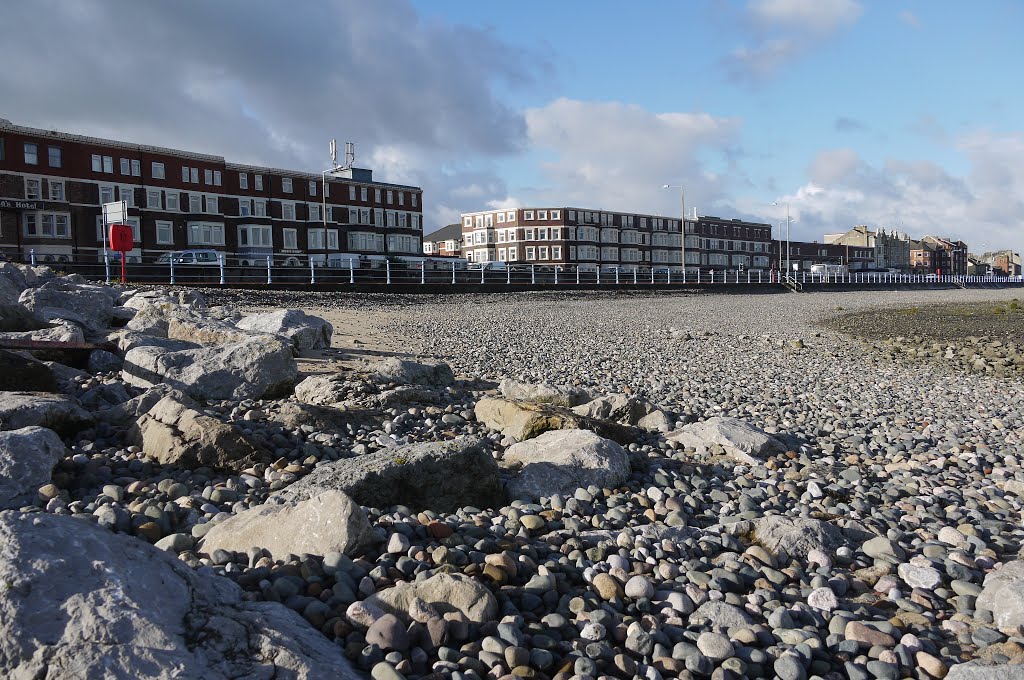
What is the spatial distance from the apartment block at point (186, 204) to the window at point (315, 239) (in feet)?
0.29

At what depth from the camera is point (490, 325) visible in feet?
62.6

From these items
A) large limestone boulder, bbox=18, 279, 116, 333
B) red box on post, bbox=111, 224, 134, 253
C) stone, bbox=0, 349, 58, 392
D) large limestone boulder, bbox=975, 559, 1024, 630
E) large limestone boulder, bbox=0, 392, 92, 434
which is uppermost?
red box on post, bbox=111, 224, 134, 253

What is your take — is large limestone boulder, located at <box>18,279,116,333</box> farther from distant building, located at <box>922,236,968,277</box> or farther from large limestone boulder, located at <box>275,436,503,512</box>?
distant building, located at <box>922,236,968,277</box>

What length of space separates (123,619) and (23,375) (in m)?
4.99

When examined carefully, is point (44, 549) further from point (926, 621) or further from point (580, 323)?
point (580, 323)


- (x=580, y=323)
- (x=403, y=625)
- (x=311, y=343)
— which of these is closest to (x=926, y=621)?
(x=403, y=625)

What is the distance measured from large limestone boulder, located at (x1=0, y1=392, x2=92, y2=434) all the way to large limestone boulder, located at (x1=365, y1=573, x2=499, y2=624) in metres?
3.53

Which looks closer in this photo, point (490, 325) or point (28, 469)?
point (28, 469)

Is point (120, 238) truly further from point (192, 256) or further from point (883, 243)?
point (883, 243)

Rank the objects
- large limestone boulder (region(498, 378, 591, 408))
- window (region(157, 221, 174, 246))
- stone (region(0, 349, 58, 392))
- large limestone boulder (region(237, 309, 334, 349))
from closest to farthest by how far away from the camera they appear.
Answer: stone (region(0, 349, 58, 392))
large limestone boulder (region(498, 378, 591, 408))
large limestone boulder (region(237, 309, 334, 349))
window (region(157, 221, 174, 246))

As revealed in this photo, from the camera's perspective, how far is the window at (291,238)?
61.5 m

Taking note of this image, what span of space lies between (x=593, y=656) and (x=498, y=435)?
12.9ft

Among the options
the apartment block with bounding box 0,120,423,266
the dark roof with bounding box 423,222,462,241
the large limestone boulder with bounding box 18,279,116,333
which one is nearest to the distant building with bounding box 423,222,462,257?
the dark roof with bounding box 423,222,462,241

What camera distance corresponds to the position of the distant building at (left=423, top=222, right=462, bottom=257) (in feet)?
347
